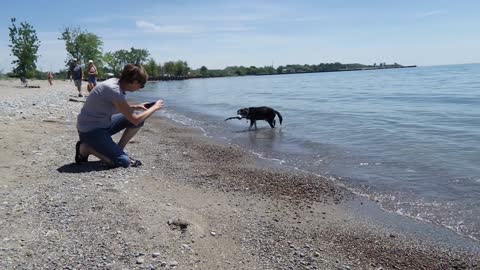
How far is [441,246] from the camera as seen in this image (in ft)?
17.7

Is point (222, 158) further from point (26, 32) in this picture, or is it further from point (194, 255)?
point (26, 32)

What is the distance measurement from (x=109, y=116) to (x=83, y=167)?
3.25ft

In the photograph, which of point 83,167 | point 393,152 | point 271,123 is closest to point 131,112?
point 83,167

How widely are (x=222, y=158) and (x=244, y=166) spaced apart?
37.3 inches

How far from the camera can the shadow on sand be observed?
287 inches

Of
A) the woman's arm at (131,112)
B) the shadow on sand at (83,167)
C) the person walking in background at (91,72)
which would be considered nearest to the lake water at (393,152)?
the woman's arm at (131,112)

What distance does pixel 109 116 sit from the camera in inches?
296

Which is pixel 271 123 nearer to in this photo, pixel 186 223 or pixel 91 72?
pixel 186 223

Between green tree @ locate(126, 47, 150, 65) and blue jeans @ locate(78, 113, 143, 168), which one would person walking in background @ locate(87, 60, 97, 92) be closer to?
blue jeans @ locate(78, 113, 143, 168)

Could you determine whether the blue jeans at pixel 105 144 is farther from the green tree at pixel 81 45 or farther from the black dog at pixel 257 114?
the green tree at pixel 81 45

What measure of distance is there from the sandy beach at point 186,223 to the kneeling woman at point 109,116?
0.27 m

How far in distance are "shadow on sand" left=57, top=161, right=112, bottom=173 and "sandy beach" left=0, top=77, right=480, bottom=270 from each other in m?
0.02

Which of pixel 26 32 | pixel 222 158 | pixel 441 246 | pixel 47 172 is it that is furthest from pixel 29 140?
pixel 26 32

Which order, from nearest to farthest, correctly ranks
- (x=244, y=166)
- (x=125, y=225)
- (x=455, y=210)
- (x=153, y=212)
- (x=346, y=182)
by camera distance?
1. (x=125, y=225)
2. (x=153, y=212)
3. (x=455, y=210)
4. (x=346, y=182)
5. (x=244, y=166)
